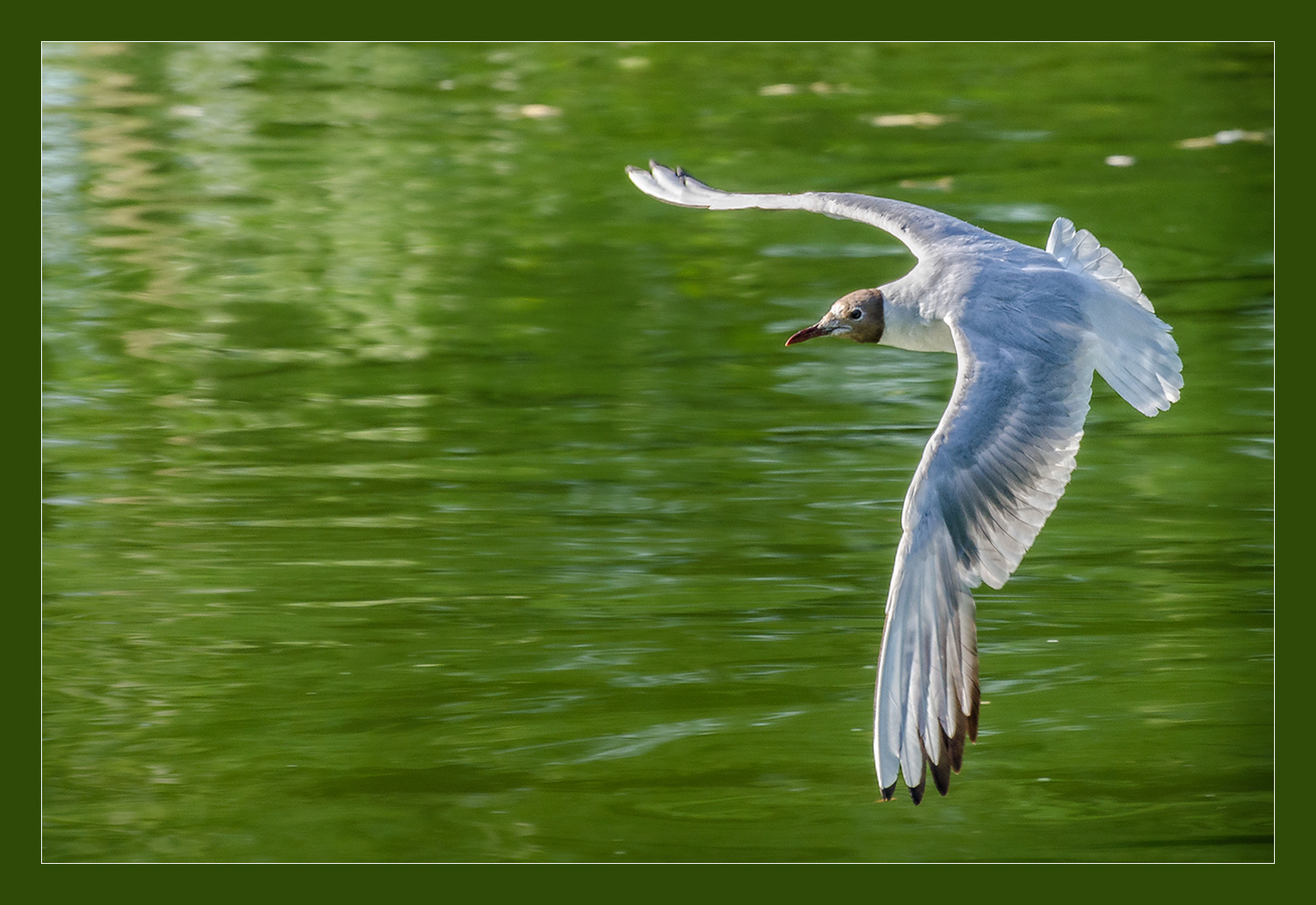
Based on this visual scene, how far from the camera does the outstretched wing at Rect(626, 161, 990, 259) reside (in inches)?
160

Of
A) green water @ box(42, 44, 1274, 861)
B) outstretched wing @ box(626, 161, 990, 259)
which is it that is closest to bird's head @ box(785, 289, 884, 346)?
outstretched wing @ box(626, 161, 990, 259)

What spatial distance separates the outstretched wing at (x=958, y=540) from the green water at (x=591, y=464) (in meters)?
0.36

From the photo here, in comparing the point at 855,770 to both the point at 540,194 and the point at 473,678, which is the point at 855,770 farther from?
the point at 540,194

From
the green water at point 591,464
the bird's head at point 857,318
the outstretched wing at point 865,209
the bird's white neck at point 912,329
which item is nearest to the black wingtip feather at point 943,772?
the green water at point 591,464

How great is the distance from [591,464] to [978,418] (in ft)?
5.69

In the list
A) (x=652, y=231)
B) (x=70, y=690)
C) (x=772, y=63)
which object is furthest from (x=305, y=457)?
(x=772, y=63)

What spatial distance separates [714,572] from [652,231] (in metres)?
2.24

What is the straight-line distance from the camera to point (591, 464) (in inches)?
187

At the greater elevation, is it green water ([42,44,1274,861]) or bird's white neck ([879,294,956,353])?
bird's white neck ([879,294,956,353])

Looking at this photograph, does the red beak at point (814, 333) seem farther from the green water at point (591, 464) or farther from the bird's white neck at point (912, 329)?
the green water at point (591, 464)

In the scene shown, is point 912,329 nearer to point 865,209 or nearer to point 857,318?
point 857,318

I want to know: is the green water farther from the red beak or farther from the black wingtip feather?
the red beak

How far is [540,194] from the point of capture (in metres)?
6.37

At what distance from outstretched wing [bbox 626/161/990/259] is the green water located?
713 mm
